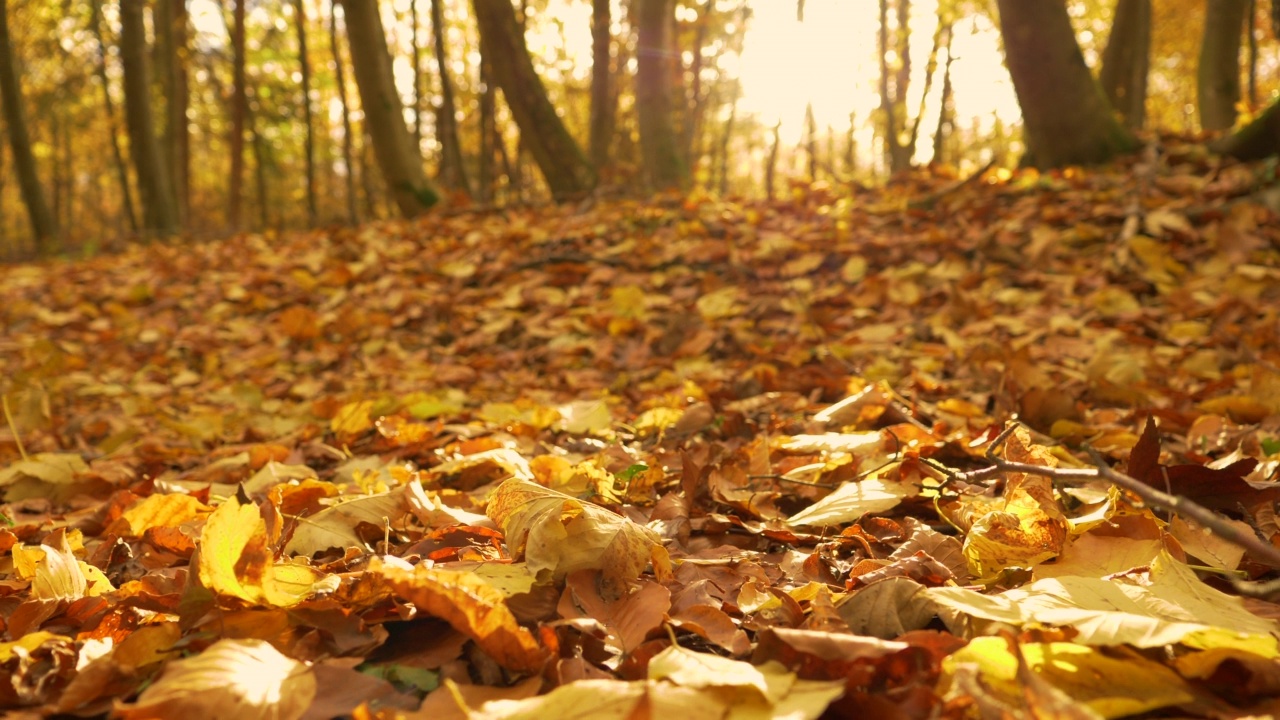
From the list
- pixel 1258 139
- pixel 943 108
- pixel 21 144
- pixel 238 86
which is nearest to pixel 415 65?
pixel 238 86

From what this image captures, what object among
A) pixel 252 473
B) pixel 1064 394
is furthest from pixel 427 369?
pixel 1064 394

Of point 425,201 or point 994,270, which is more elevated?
point 425,201

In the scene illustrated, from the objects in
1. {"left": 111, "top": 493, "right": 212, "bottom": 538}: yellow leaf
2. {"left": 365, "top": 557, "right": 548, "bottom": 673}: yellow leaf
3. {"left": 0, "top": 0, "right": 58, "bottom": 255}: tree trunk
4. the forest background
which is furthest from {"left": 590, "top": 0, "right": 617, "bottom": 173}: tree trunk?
{"left": 365, "top": 557, "right": 548, "bottom": 673}: yellow leaf

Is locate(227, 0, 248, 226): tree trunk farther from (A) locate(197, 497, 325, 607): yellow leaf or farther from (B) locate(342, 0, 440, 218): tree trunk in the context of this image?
(A) locate(197, 497, 325, 607): yellow leaf

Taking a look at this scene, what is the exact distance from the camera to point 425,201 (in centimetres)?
720

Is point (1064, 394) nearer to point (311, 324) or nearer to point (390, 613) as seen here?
point (390, 613)

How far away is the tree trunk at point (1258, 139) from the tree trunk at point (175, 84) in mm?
10508

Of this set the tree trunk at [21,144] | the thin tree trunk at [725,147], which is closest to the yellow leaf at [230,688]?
the tree trunk at [21,144]

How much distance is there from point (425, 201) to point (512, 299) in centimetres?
336

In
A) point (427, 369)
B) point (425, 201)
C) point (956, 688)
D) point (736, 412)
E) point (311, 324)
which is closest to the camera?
point (956, 688)

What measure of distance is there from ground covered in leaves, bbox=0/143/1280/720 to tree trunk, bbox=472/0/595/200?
234cm

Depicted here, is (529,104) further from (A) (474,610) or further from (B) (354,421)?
(A) (474,610)

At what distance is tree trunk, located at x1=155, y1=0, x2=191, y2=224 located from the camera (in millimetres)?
10477

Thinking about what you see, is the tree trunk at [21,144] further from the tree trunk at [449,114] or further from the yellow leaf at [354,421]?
the yellow leaf at [354,421]
